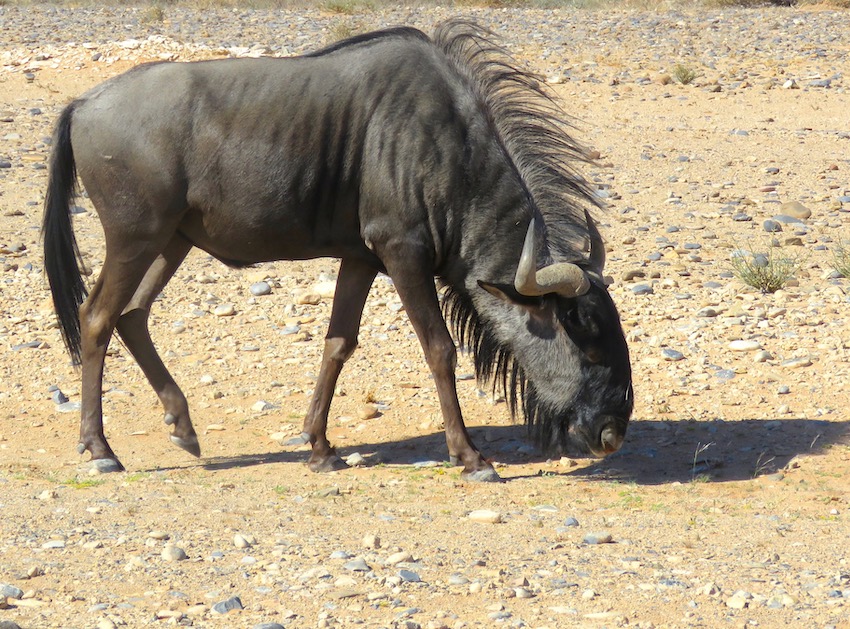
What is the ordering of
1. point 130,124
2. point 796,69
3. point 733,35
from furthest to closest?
point 733,35, point 796,69, point 130,124

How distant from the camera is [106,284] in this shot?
22.9 ft

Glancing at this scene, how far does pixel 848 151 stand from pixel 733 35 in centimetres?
794

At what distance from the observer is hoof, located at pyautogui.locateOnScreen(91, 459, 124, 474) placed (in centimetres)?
692

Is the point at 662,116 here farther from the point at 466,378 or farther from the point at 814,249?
the point at 466,378

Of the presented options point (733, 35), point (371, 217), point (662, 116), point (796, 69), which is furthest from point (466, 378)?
point (733, 35)

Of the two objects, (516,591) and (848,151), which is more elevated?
(516,591)

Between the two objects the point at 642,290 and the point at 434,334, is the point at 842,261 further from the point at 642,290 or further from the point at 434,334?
the point at 434,334

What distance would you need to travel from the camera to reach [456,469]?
7039mm

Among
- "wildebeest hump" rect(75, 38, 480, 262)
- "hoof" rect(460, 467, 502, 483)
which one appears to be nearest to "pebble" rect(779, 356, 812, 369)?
"hoof" rect(460, 467, 502, 483)

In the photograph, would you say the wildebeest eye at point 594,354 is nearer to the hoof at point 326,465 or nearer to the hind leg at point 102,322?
the hoof at point 326,465

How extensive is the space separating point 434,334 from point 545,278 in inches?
30.4

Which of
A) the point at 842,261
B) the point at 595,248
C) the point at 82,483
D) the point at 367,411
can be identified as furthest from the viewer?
the point at 842,261

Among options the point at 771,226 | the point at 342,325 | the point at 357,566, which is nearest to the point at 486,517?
the point at 357,566

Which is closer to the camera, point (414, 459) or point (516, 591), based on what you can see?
point (516, 591)
